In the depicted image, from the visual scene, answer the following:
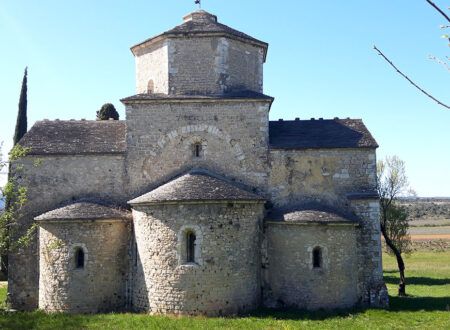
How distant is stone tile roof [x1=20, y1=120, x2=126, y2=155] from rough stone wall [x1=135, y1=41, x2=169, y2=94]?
188cm

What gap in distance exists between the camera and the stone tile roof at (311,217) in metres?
14.1

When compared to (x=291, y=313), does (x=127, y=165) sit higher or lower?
higher

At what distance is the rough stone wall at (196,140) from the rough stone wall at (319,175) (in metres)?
0.61

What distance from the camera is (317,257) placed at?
14.4 m

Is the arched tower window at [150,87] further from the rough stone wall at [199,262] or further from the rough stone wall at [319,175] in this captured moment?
the rough stone wall at [319,175]

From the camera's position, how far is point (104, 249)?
47.3 ft

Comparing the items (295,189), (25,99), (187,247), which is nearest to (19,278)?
(187,247)

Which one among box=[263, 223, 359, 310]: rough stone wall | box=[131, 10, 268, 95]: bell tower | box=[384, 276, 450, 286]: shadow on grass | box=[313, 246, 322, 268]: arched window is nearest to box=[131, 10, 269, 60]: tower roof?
box=[131, 10, 268, 95]: bell tower

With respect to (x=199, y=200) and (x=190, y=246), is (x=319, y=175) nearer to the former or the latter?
(x=199, y=200)

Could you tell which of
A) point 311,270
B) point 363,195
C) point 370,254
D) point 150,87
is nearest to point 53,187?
point 150,87

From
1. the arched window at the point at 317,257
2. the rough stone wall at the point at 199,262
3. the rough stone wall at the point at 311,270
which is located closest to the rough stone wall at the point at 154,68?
the rough stone wall at the point at 199,262

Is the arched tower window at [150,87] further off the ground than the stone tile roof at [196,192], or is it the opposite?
the arched tower window at [150,87]

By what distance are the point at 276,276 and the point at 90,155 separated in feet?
25.8

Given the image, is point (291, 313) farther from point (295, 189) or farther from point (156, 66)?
point (156, 66)
